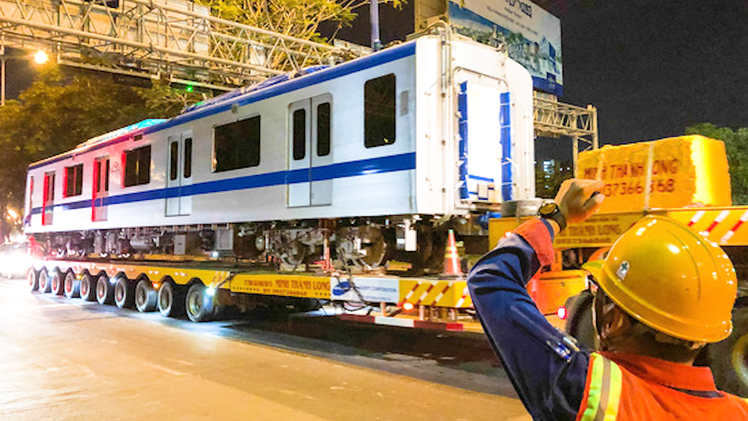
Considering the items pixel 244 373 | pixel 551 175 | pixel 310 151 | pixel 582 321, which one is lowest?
pixel 244 373

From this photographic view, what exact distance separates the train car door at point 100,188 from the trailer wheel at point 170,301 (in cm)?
383

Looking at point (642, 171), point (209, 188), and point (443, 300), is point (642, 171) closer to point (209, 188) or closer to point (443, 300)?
point (443, 300)

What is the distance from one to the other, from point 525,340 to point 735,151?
26640mm

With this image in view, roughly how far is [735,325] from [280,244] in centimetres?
A: 697

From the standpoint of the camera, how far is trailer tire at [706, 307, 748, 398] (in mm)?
5020

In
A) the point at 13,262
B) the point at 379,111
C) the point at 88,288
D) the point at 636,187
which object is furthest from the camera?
the point at 13,262

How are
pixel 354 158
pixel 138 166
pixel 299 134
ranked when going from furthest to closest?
pixel 138 166 → pixel 299 134 → pixel 354 158

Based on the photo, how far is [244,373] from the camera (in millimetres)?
7266

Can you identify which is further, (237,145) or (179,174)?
(179,174)

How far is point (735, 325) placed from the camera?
5039 mm

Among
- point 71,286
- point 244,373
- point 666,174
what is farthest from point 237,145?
point 71,286

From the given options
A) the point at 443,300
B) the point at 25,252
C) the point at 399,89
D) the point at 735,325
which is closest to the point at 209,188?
the point at 399,89

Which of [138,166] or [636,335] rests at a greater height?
[138,166]

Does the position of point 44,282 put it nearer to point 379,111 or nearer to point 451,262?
point 379,111
